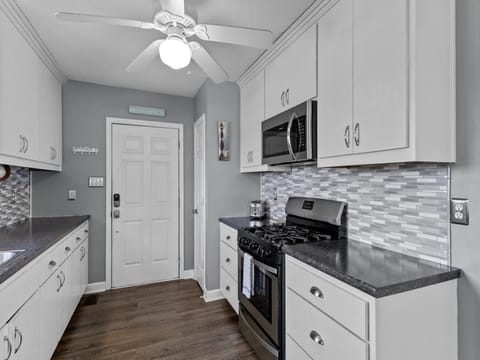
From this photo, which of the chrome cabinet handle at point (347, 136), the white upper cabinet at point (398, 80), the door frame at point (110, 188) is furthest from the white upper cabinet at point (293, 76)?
the door frame at point (110, 188)

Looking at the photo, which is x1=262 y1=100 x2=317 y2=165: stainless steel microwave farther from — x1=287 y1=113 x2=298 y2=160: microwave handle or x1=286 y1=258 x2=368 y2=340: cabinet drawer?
x1=286 y1=258 x2=368 y2=340: cabinet drawer

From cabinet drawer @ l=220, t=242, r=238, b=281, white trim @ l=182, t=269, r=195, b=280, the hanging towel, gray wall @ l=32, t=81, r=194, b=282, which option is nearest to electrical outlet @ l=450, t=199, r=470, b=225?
the hanging towel

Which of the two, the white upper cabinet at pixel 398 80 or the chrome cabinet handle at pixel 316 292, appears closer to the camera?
the white upper cabinet at pixel 398 80

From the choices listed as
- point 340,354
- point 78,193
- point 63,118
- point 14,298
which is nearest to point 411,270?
point 340,354

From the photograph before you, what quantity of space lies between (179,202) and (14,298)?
2.24m

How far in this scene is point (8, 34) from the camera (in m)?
1.68

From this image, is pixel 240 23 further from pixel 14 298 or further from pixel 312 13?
pixel 14 298

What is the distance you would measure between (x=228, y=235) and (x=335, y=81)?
5.62 feet

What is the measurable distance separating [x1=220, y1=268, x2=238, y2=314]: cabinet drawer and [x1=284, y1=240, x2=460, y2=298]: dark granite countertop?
1108mm

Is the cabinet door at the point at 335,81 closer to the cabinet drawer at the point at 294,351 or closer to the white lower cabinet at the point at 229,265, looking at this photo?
the cabinet drawer at the point at 294,351

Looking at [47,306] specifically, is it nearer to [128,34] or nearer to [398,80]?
[128,34]

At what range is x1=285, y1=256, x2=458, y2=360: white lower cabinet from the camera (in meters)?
1.00

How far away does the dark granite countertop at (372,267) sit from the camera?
3.37 feet

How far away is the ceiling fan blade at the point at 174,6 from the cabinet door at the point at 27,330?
5.48ft
